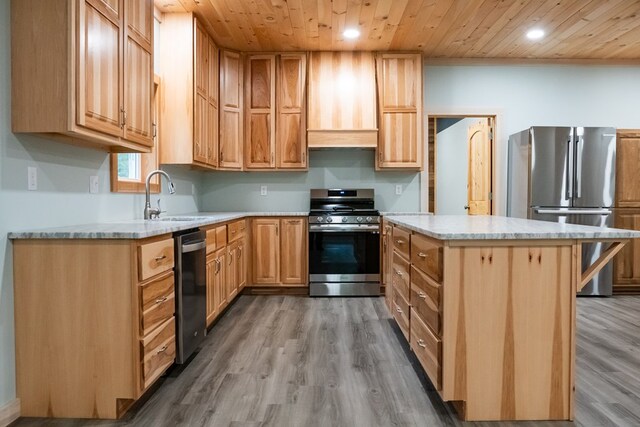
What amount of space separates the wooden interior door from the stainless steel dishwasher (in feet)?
11.8

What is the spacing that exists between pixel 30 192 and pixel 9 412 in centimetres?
102

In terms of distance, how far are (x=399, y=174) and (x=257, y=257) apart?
1926mm

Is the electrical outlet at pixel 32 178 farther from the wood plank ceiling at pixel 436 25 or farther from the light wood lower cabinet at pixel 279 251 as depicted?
the light wood lower cabinet at pixel 279 251

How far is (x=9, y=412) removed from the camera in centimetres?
186

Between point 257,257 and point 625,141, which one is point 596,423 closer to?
point 257,257

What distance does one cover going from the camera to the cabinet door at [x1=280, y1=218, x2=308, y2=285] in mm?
4422

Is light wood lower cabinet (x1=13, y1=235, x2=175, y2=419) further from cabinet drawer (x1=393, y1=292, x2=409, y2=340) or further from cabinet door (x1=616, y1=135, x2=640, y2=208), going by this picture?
cabinet door (x1=616, y1=135, x2=640, y2=208)

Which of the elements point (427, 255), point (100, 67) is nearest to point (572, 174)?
point (427, 255)

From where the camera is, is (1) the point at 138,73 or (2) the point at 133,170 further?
(2) the point at 133,170

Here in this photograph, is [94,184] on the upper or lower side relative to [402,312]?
upper

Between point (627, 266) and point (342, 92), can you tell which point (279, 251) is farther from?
point (627, 266)

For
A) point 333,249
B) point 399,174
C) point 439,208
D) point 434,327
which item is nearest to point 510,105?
point 399,174

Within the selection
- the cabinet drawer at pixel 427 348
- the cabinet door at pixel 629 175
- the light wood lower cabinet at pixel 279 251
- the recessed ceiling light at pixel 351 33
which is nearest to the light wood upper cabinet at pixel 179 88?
the light wood lower cabinet at pixel 279 251

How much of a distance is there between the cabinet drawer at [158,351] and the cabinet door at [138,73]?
110cm
